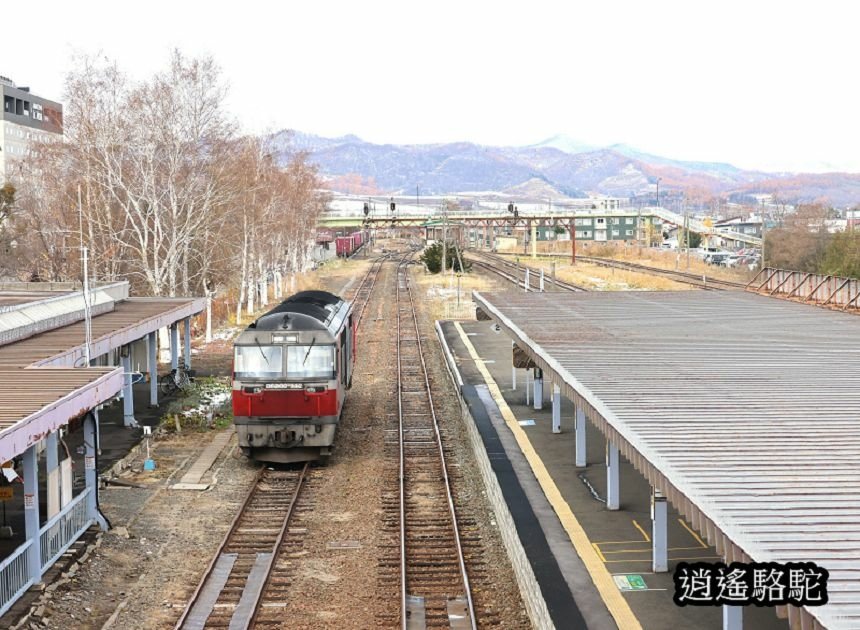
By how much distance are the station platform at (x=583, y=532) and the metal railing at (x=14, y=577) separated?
601 cm

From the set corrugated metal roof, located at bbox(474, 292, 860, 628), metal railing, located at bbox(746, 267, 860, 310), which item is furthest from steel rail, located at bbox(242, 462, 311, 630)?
metal railing, located at bbox(746, 267, 860, 310)

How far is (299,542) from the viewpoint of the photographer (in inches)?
559

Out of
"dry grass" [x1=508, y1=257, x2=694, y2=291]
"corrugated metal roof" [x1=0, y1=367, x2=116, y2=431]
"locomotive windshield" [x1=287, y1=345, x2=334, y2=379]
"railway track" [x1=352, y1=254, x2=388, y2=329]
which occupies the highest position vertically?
"corrugated metal roof" [x1=0, y1=367, x2=116, y2=431]

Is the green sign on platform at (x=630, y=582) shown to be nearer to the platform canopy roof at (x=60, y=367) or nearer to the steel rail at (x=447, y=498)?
the steel rail at (x=447, y=498)

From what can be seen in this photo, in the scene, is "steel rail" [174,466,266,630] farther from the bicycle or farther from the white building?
the white building

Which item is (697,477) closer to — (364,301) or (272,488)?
(272,488)

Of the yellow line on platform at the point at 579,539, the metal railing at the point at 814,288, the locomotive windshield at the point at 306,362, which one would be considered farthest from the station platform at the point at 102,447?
the metal railing at the point at 814,288

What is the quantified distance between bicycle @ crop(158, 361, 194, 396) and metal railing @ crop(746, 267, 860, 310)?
58.1 feet

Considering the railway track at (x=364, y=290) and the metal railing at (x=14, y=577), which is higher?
the railway track at (x=364, y=290)

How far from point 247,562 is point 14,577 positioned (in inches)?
117

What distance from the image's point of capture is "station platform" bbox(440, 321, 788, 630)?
10336 mm

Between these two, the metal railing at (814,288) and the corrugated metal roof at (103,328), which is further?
the metal railing at (814,288)

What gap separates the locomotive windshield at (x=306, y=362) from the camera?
1758 cm

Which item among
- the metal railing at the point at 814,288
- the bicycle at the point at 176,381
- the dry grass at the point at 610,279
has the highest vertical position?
the metal railing at the point at 814,288
